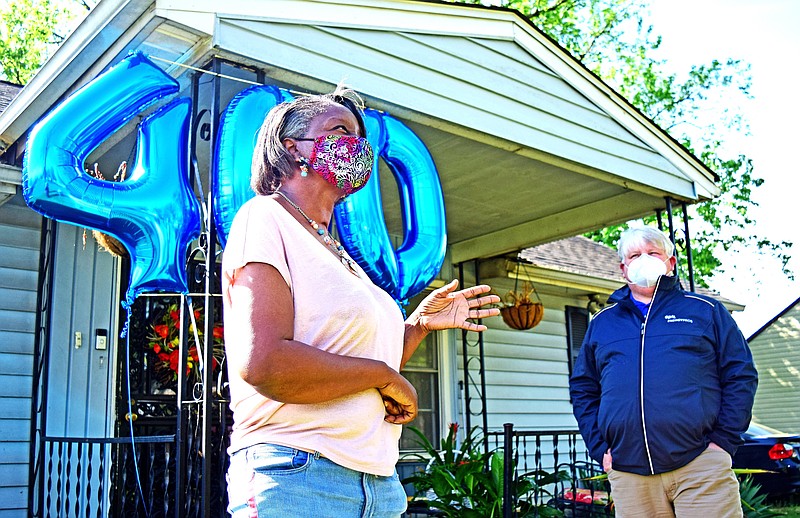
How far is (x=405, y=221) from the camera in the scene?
4578 mm

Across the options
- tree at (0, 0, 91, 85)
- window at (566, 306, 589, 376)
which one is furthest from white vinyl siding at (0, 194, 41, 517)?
tree at (0, 0, 91, 85)

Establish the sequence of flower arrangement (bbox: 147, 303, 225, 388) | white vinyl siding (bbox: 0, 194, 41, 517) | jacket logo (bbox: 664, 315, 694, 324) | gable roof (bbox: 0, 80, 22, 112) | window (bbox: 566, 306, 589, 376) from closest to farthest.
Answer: jacket logo (bbox: 664, 315, 694, 324) < white vinyl siding (bbox: 0, 194, 41, 517) < flower arrangement (bbox: 147, 303, 225, 388) < gable roof (bbox: 0, 80, 22, 112) < window (bbox: 566, 306, 589, 376)

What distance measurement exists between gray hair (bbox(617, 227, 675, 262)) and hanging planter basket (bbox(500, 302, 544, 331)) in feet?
15.7

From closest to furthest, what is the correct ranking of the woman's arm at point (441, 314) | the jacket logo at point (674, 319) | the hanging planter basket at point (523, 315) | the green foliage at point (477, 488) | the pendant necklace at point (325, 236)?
1. the pendant necklace at point (325, 236)
2. the woman's arm at point (441, 314)
3. the jacket logo at point (674, 319)
4. the green foliage at point (477, 488)
5. the hanging planter basket at point (523, 315)

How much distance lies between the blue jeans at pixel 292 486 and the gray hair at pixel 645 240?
2400 mm

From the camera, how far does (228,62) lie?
410 cm

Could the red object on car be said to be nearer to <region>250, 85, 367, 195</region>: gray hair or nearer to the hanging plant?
the hanging plant

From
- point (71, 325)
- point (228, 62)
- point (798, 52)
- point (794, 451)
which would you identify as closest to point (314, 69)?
point (228, 62)

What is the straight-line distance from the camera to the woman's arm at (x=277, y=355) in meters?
1.43

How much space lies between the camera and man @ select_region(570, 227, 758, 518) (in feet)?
10.5

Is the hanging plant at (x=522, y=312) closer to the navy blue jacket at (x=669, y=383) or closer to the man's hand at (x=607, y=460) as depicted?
the navy blue jacket at (x=669, y=383)

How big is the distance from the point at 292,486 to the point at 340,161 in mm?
693

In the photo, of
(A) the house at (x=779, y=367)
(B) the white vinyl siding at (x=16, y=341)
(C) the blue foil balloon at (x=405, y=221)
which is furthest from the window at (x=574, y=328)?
(A) the house at (x=779, y=367)

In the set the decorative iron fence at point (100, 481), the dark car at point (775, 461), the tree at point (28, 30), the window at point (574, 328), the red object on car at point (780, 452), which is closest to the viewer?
the decorative iron fence at point (100, 481)
